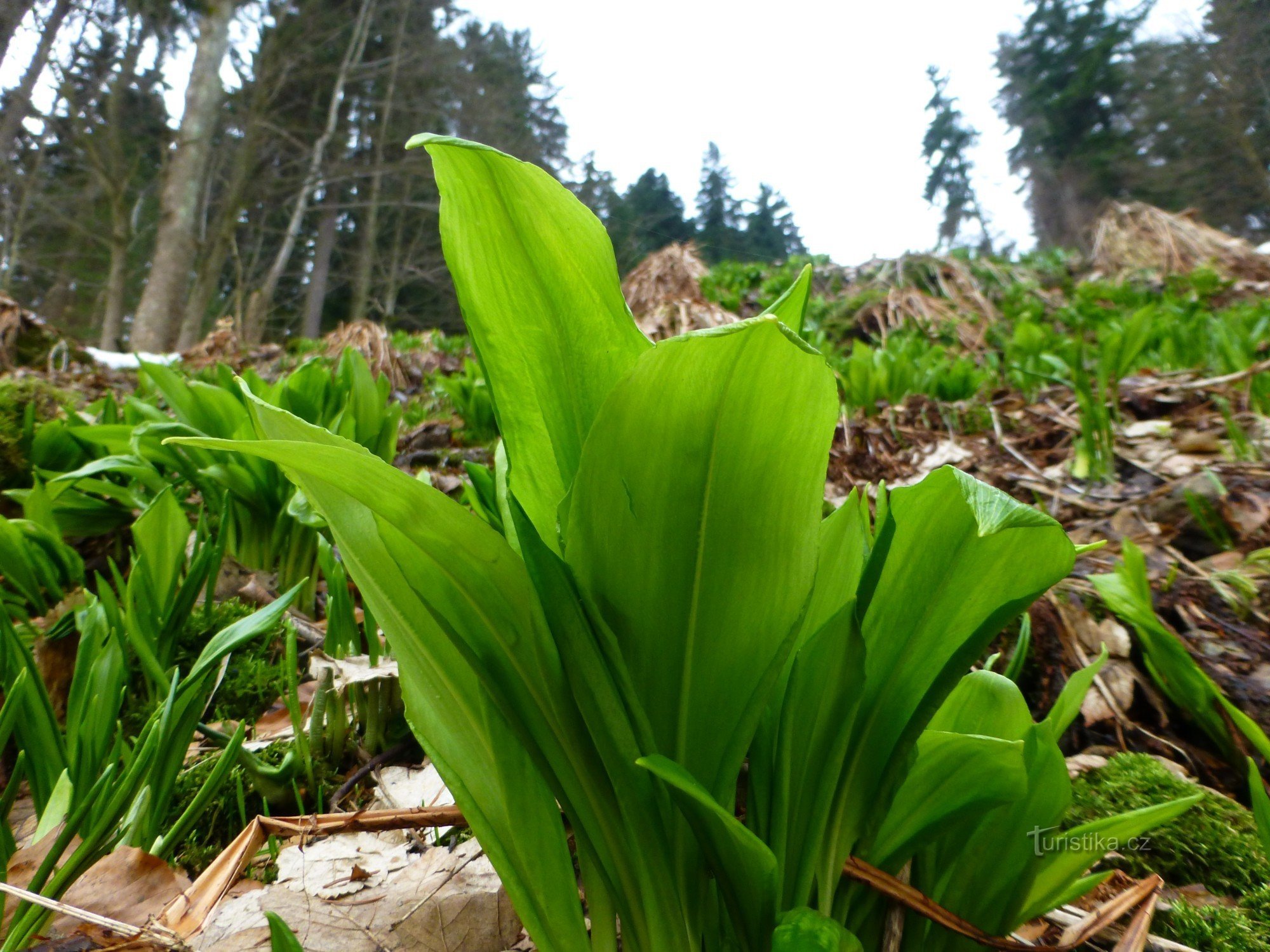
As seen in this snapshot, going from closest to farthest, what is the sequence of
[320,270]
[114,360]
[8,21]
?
1. [114,360]
2. [8,21]
3. [320,270]

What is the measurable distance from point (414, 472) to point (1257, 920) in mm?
2665

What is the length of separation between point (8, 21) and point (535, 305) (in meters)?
13.9

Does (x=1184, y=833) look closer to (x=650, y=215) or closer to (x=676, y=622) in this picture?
(x=676, y=622)

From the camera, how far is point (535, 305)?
66cm

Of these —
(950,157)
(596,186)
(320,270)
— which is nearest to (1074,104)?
(950,157)

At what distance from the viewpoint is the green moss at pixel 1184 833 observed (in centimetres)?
98

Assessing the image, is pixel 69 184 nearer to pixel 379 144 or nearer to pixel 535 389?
pixel 379 144

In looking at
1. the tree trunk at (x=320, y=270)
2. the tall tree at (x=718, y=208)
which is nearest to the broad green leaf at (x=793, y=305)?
the tree trunk at (x=320, y=270)

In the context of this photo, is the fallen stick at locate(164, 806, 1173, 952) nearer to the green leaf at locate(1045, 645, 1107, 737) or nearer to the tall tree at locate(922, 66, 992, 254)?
the green leaf at locate(1045, 645, 1107, 737)

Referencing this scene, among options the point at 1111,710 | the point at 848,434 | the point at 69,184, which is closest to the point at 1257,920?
the point at 1111,710

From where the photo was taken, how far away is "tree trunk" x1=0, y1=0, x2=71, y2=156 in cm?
1120

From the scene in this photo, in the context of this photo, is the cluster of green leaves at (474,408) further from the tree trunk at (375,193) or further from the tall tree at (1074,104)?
the tall tree at (1074,104)

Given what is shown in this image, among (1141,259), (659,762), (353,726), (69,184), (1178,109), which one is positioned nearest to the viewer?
(659,762)

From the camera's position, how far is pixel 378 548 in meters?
0.65
